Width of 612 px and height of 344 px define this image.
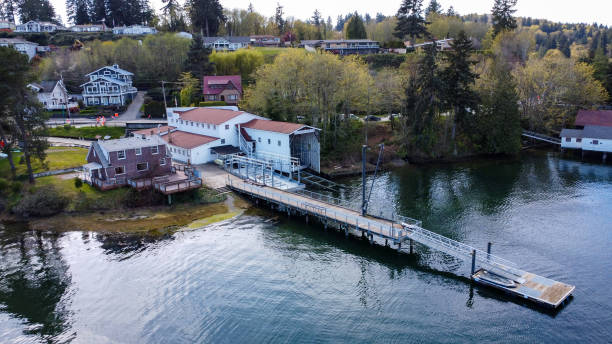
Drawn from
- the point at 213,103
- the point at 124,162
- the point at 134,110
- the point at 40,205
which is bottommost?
the point at 40,205

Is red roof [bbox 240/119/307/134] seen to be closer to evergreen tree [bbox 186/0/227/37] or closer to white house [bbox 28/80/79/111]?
white house [bbox 28/80/79/111]

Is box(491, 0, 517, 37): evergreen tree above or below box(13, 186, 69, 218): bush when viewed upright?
above

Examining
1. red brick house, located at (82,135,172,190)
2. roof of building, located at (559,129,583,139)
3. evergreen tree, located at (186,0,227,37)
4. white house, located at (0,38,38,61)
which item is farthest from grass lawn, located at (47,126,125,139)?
roof of building, located at (559,129,583,139)

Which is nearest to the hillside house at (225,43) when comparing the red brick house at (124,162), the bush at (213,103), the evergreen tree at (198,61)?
the evergreen tree at (198,61)

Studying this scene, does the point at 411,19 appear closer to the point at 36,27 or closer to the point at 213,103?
the point at 213,103

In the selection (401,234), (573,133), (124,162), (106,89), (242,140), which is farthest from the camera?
(106,89)

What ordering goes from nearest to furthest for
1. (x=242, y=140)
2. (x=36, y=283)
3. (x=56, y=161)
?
1. (x=36, y=283)
2. (x=56, y=161)
3. (x=242, y=140)

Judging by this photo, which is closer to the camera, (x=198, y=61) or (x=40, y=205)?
(x=40, y=205)

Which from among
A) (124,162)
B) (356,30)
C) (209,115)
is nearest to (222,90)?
(209,115)
